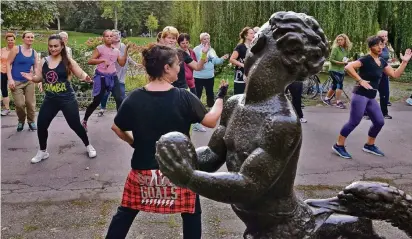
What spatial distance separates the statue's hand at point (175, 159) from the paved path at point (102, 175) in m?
2.90

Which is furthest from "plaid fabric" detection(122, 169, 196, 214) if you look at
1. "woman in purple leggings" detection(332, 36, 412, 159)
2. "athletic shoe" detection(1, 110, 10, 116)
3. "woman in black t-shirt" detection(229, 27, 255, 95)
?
"athletic shoe" detection(1, 110, 10, 116)

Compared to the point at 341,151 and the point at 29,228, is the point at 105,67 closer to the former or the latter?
the point at 29,228

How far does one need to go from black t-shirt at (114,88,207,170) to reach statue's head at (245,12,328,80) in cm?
143

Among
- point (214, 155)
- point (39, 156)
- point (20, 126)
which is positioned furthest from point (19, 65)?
point (214, 155)

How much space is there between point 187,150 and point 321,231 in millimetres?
652

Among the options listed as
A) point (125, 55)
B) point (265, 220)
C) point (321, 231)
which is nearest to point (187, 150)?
point (265, 220)

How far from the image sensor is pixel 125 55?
25.5 ft

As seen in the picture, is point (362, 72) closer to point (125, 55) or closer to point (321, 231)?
point (125, 55)

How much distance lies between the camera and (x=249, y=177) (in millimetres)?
1635

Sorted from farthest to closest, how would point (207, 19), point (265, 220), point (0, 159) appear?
point (207, 19)
point (0, 159)
point (265, 220)

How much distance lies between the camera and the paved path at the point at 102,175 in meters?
4.59

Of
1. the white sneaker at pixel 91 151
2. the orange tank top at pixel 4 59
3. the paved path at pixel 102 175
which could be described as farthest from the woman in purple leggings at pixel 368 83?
the orange tank top at pixel 4 59

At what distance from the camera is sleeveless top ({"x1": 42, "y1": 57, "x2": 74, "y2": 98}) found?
5.93m

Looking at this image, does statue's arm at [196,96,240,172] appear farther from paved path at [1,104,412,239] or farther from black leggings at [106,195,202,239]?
paved path at [1,104,412,239]
